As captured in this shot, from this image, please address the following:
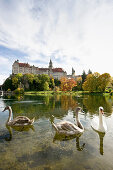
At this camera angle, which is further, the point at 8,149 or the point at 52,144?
the point at 52,144

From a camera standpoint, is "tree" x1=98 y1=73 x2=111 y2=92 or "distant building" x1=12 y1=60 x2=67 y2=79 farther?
"distant building" x1=12 y1=60 x2=67 y2=79

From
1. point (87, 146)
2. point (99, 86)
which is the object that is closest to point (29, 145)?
point (87, 146)

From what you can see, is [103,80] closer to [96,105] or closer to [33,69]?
[96,105]

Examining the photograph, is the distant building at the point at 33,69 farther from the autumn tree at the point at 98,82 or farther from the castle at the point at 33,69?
the autumn tree at the point at 98,82

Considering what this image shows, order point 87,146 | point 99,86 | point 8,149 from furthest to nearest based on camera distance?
point 99,86 → point 87,146 → point 8,149

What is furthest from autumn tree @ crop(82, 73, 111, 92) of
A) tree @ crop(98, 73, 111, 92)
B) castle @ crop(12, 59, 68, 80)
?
castle @ crop(12, 59, 68, 80)

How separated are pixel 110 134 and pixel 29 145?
16.6ft

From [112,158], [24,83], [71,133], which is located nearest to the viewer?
[112,158]

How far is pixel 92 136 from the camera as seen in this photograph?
21.5ft

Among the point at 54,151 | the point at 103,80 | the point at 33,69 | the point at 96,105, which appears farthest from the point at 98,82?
the point at 33,69

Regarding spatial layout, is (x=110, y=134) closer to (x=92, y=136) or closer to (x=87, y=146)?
(x=92, y=136)

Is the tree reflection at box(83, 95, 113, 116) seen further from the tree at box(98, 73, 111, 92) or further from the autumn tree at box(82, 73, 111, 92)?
the autumn tree at box(82, 73, 111, 92)

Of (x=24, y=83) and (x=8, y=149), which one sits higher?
(x=24, y=83)

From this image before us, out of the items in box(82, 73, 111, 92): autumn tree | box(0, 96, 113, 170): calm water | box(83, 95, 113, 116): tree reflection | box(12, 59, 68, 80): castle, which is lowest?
box(83, 95, 113, 116): tree reflection
